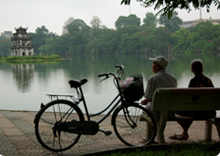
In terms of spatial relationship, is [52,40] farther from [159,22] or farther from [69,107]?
[69,107]

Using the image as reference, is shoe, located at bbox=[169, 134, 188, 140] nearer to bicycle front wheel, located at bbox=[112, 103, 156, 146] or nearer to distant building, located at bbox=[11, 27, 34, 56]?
bicycle front wheel, located at bbox=[112, 103, 156, 146]

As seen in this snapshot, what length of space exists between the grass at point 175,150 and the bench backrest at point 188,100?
41 centimetres

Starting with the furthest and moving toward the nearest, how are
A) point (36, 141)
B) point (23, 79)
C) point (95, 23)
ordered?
point (95, 23), point (23, 79), point (36, 141)

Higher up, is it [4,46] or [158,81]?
[4,46]

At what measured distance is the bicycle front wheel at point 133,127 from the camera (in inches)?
146

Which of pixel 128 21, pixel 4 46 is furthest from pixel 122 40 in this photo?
pixel 4 46

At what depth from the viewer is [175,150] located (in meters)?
3.44

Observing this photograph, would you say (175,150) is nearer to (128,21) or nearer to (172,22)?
(172,22)

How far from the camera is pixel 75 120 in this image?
11.8 ft

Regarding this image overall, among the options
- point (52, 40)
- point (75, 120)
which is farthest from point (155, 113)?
point (52, 40)

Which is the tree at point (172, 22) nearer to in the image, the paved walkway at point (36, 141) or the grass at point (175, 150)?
the paved walkway at point (36, 141)

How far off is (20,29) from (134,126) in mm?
56007

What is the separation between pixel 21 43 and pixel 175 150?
5509cm

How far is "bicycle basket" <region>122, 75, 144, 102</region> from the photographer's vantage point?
3.59 metres
